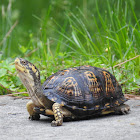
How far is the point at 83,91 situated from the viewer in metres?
2.60

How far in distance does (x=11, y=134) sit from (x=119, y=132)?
745mm

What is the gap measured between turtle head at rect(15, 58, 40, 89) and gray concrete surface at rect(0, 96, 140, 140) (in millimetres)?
344

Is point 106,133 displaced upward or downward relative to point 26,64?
downward

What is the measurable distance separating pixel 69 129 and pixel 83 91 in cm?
51

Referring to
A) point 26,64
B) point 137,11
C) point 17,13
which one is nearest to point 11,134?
point 26,64

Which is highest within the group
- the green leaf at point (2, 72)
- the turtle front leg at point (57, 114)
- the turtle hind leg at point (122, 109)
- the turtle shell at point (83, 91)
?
the green leaf at point (2, 72)

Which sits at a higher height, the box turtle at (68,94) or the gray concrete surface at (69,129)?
the box turtle at (68,94)

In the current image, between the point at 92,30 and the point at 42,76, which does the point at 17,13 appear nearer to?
the point at 92,30

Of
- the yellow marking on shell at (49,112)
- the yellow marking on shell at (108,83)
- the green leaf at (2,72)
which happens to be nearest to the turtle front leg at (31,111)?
the yellow marking on shell at (49,112)

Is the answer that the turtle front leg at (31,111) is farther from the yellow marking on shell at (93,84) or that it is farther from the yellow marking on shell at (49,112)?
the yellow marking on shell at (93,84)

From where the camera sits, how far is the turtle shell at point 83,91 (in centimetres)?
254

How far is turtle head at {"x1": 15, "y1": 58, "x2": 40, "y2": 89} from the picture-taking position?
2484 mm

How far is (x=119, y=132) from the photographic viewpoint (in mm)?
1985

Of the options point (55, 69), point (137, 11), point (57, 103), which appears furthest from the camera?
point (137, 11)
